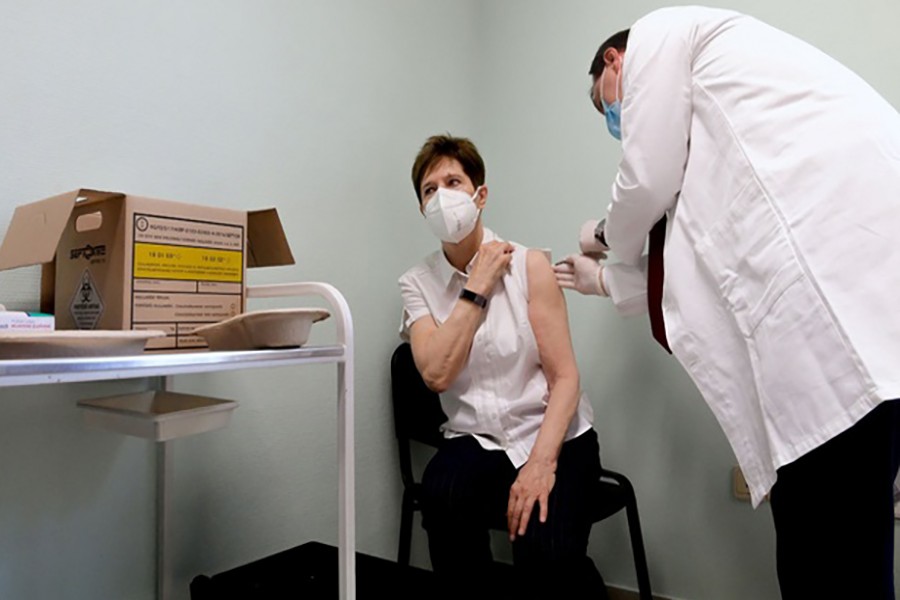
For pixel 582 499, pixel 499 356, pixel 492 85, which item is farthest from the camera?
pixel 492 85

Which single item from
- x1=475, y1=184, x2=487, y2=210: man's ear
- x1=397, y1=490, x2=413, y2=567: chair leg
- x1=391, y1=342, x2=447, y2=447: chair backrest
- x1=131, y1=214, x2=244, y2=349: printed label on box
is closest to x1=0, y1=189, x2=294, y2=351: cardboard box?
x1=131, y1=214, x2=244, y2=349: printed label on box

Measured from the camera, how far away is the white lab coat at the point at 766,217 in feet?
2.77

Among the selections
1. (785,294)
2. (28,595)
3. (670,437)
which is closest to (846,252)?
(785,294)

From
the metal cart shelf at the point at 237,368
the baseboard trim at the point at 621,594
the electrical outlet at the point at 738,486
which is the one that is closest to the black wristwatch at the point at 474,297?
the metal cart shelf at the point at 237,368

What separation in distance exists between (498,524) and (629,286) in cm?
58

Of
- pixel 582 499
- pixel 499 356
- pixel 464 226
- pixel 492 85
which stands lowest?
pixel 582 499

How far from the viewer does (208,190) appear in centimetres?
136

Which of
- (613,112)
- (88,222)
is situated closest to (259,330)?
(88,222)

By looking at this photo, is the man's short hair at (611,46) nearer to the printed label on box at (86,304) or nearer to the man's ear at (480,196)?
the man's ear at (480,196)

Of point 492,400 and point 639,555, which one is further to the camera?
point 639,555

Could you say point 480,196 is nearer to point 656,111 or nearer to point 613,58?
point 613,58

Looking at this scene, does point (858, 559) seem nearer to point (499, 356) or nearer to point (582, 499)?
point (582, 499)

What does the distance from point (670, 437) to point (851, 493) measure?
927mm

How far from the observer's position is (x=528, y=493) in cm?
127
